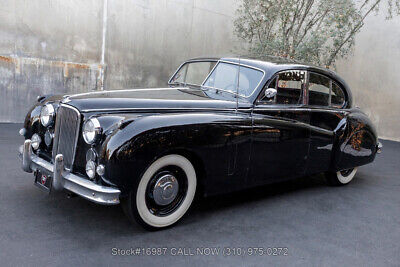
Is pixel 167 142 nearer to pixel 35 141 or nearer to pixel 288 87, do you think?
pixel 35 141

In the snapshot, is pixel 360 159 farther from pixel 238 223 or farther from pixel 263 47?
pixel 263 47

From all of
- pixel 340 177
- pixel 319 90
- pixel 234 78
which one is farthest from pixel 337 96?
pixel 234 78

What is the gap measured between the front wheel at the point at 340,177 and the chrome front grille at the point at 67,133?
3.58 metres

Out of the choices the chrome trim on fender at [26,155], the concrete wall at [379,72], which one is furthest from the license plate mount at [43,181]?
A: the concrete wall at [379,72]

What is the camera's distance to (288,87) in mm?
4277

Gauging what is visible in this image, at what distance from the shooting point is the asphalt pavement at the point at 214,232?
9.34ft

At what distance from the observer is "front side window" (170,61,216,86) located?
4469 millimetres

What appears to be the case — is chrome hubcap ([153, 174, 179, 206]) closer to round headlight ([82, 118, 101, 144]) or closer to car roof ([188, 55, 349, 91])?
round headlight ([82, 118, 101, 144])

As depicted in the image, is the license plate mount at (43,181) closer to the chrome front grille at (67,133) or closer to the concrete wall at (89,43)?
the chrome front grille at (67,133)

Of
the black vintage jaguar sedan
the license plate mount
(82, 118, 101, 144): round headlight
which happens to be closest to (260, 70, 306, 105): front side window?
the black vintage jaguar sedan

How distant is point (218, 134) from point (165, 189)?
72 centimetres

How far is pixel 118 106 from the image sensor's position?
3.17 metres

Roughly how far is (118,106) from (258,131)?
1.49 m

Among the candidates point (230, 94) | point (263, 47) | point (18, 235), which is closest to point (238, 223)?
point (230, 94)
